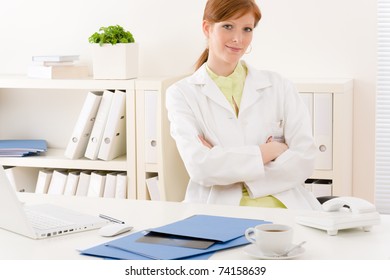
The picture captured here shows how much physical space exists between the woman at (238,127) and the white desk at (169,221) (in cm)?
43

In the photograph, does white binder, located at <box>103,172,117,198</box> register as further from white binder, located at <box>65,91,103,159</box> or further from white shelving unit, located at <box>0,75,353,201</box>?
white binder, located at <box>65,91,103,159</box>

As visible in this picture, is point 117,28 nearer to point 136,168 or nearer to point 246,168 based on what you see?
point 136,168

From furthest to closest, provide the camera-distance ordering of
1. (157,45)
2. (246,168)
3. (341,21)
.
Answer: (157,45), (341,21), (246,168)

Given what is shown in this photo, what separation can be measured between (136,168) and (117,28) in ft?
2.40

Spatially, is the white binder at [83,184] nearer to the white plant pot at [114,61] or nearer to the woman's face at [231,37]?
the white plant pot at [114,61]

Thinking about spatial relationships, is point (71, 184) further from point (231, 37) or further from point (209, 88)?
point (231, 37)

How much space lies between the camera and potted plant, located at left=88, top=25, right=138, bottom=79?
3752 millimetres

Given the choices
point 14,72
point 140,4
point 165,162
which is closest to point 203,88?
point 165,162

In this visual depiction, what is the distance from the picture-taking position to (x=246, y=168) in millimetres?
2658

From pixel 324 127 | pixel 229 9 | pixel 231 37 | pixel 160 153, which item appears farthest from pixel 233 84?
pixel 324 127

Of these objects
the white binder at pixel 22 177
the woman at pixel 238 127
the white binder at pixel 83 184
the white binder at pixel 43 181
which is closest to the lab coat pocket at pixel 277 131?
the woman at pixel 238 127

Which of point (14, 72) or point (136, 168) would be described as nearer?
point (136, 168)

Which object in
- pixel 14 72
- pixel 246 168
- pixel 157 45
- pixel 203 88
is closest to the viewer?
pixel 246 168

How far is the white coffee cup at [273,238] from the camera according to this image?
1.69 m
